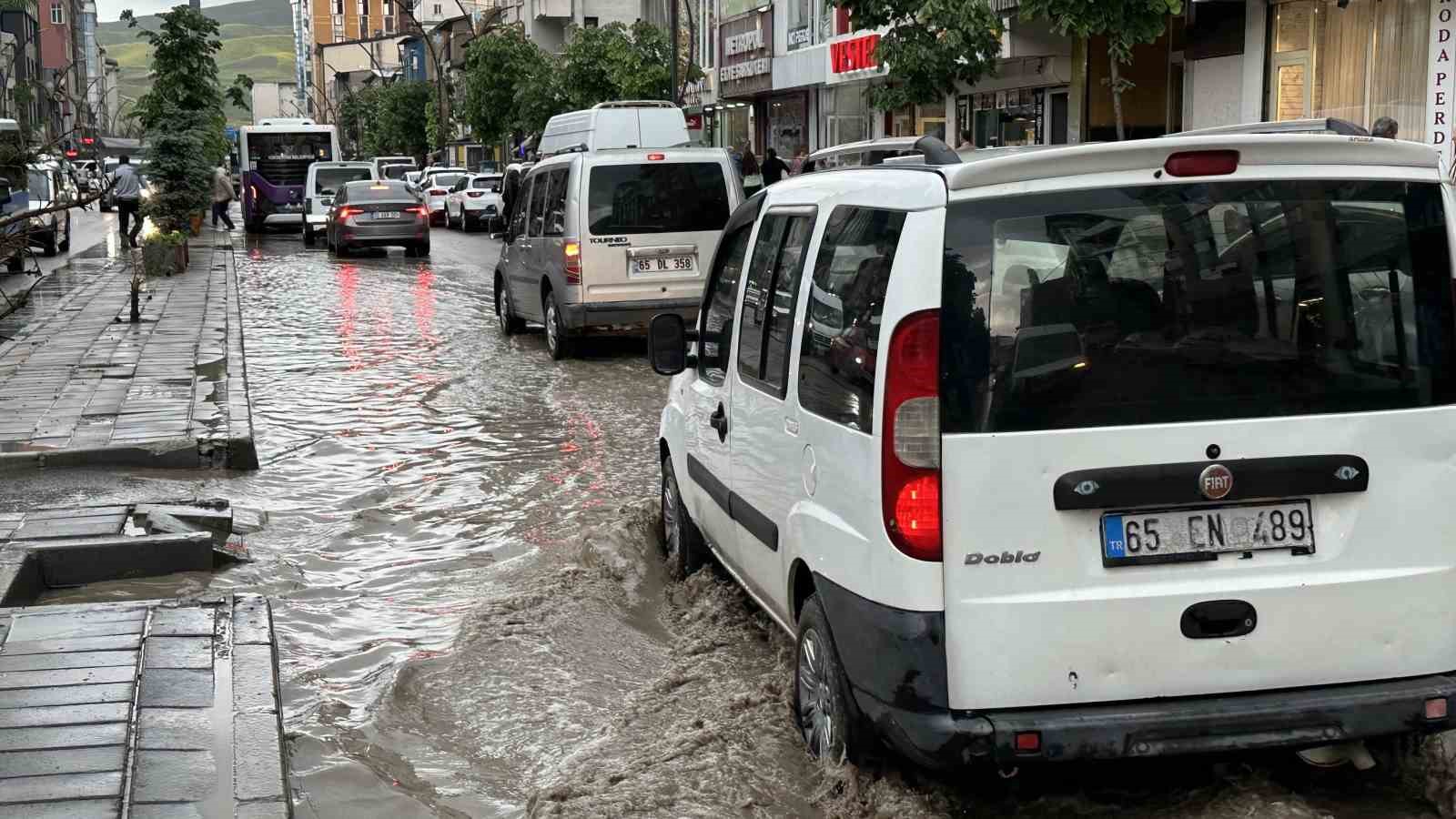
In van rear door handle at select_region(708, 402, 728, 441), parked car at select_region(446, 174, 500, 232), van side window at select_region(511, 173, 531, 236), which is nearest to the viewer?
van rear door handle at select_region(708, 402, 728, 441)

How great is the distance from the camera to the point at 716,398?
613 cm

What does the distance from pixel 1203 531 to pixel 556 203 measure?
40.1 ft

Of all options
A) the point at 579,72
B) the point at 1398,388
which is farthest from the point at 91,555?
the point at 579,72

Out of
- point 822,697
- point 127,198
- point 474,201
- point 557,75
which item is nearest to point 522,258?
point 822,697

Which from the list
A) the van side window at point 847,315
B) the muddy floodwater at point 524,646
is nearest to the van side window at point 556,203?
the muddy floodwater at point 524,646

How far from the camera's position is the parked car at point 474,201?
4578cm

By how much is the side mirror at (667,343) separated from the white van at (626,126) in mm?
23763

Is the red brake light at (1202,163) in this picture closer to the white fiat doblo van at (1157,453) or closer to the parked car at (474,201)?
A: the white fiat doblo van at (1157,453)

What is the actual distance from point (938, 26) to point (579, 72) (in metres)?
27.1

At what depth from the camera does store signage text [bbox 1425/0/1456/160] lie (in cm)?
1808

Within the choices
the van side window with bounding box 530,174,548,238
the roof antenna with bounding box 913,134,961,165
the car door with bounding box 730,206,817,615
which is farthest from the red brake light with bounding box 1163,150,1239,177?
the van side window with bounding box 530,174,548,238

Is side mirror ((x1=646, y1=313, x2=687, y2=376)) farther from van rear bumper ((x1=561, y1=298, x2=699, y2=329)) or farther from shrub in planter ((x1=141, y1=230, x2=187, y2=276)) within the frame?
shrub in planter ((x1=141, y1=230, x2=187, y2=276))

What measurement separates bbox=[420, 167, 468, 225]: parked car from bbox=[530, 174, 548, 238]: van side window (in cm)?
3480

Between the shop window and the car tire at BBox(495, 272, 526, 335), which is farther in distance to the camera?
the shop window
